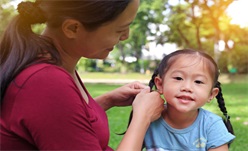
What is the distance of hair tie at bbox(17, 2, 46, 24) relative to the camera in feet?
3.84

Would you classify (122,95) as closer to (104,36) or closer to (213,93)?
(213,93)

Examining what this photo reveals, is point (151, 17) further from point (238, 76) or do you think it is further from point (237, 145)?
point (237, 145)

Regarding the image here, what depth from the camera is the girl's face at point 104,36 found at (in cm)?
114

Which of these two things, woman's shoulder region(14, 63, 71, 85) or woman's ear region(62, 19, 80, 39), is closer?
woman's shoulder region(14, 63, 71, 85)

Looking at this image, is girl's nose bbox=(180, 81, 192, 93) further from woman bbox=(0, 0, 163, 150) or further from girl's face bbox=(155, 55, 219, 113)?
woman bbox=(0, 0, 163, 150)

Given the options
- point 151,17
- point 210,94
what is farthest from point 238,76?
point 210,94

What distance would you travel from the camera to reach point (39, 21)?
1.19 meters

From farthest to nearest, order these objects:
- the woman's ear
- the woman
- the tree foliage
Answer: the tree foliage, the woman's ear, the woman

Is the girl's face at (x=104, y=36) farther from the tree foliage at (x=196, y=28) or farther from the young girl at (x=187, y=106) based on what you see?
the tree foliage at (x=196, y=28)

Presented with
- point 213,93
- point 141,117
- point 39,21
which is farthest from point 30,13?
point 213,93

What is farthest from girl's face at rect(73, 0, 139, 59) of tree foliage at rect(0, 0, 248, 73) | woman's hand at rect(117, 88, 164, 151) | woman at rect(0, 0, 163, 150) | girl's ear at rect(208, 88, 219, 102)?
tree foliage at rect(0, 0, 248, 73)

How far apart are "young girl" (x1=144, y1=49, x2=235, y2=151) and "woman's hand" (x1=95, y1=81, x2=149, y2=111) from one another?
7 cm

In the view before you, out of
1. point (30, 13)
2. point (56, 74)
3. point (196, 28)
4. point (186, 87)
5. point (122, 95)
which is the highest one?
point (30, 13)

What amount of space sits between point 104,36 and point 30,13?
0.23m
